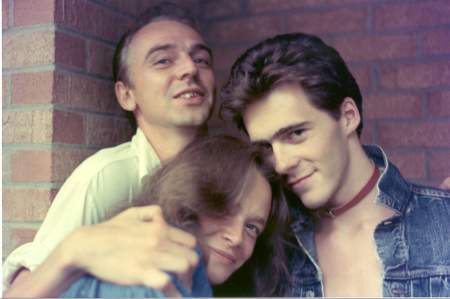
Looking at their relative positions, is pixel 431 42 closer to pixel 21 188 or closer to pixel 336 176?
pixel 336 176

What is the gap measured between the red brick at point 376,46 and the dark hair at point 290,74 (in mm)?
367

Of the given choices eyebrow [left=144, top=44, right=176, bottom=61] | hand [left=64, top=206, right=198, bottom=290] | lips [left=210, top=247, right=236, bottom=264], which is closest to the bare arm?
hand [left=64, top=206, right=198, bottom=290]

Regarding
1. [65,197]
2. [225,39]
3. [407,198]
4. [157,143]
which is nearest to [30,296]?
[65,197]

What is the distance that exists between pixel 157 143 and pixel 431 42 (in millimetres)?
821

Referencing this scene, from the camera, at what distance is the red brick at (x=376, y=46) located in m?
1.42

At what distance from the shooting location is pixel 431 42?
1.40 metres

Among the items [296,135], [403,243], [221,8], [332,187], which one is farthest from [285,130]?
[221,8]

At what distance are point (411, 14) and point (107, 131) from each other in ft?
2.96

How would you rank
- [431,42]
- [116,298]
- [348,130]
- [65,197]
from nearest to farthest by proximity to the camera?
1. [116,298]
2. [65,197]
3. [348,130]
4. [431,42]

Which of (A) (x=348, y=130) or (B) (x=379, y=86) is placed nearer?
(A) (x=348, y=130)

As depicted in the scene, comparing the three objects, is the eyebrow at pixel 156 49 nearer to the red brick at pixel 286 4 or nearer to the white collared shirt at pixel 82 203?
the white collared shirt at pixel 82 203

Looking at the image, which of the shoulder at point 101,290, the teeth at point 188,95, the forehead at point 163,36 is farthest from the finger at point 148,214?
the forehead at point 163,36

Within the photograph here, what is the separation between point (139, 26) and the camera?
1222mm

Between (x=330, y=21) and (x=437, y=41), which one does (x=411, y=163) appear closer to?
(x=437, y=41)
